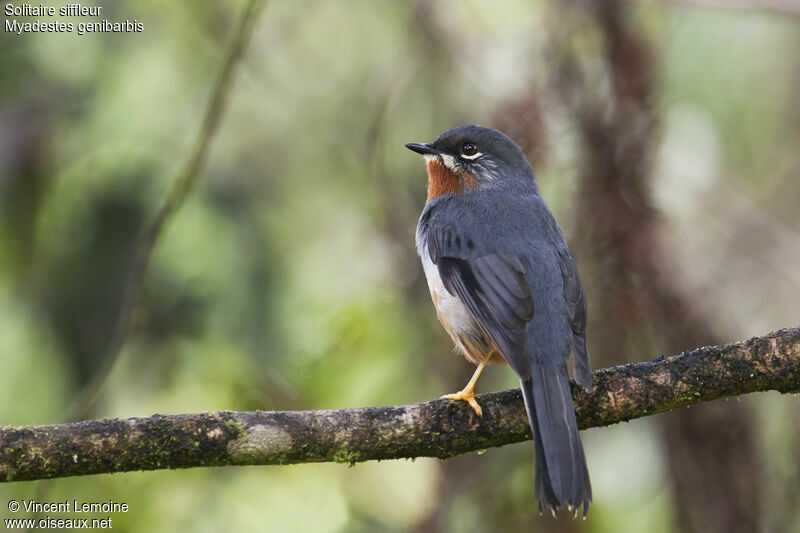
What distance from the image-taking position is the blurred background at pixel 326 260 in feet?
19.0

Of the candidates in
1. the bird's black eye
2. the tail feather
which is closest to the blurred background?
the bird's black eye

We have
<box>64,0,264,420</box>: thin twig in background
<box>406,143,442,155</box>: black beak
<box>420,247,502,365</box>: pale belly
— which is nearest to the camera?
<box>420,247,502,365</box>: pale belly

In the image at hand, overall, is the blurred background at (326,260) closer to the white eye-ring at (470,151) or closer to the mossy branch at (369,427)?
the white eye-ring at (470,151)

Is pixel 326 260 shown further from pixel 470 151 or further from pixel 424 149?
pixel 470 151

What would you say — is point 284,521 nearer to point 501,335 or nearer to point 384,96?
point 501,335

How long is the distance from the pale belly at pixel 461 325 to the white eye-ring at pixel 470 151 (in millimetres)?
1023

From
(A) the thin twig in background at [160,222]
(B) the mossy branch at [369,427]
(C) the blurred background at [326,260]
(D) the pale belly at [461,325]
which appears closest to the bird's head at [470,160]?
(D) the pale belly at [461,325]

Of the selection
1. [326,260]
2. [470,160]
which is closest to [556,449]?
[470,160]

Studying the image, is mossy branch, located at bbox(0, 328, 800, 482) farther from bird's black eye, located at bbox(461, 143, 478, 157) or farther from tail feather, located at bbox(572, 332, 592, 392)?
bird's black eye, located at bbox(461, 143, 478, 157)

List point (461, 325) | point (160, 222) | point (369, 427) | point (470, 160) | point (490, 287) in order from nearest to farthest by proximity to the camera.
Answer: point (369, 427), point (490, 287), point (461, 325), point (160, 222), point (470, 160)

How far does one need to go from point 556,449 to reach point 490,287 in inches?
42.8

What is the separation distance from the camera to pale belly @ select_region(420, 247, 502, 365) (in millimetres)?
4741

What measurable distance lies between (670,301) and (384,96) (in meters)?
2.95

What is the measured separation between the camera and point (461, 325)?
4766mm
